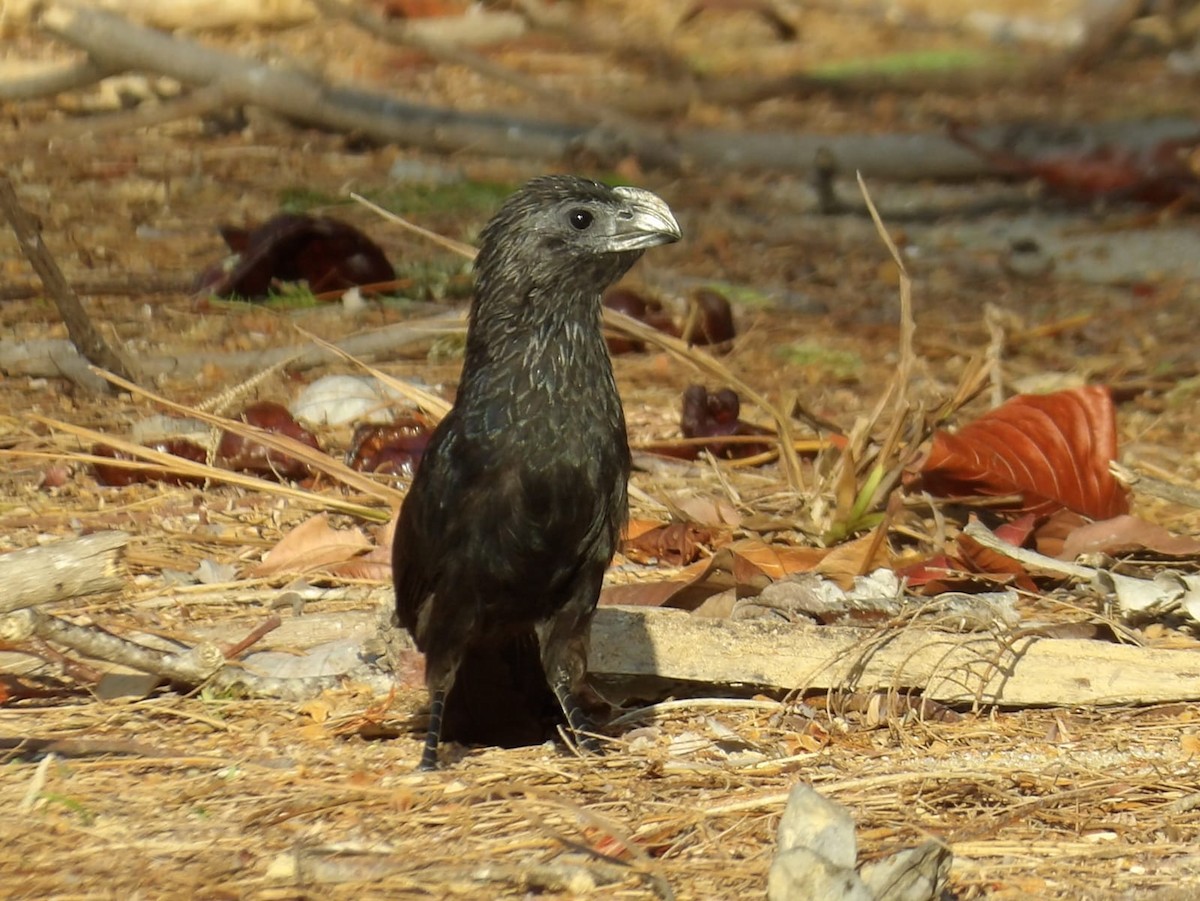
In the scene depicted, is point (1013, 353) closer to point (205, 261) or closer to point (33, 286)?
→ point (205, 261)

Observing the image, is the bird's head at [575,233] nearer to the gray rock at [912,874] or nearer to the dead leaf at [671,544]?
the dead leaf at [671,544]

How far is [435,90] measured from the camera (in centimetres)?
1006

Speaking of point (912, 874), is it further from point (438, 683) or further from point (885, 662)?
point (438, 683)

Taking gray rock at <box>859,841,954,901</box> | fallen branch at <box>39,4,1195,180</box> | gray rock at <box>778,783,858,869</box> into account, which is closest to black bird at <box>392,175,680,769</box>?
gray rock at <box>778,783,858,869</box>

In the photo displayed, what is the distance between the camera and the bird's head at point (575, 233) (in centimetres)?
331

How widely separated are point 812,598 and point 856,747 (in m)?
0.64

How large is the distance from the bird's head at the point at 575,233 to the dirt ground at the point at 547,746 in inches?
35.5

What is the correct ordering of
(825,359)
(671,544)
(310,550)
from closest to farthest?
(310,550), (671,544), (825,359)

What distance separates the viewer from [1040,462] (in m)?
4.16

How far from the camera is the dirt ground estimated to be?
2600 mm

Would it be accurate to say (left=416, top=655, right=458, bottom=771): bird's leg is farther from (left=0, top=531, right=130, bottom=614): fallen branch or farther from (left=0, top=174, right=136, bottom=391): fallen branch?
(left=0, top=174, right=136, bottom=391): fallen branch

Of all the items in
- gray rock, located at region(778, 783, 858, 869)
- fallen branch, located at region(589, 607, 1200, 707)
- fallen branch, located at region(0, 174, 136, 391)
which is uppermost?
fallen branch, located at region(0, 174, 136, 391)

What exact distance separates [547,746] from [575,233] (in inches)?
39.5

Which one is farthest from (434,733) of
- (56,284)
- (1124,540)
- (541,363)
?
(56,284)
